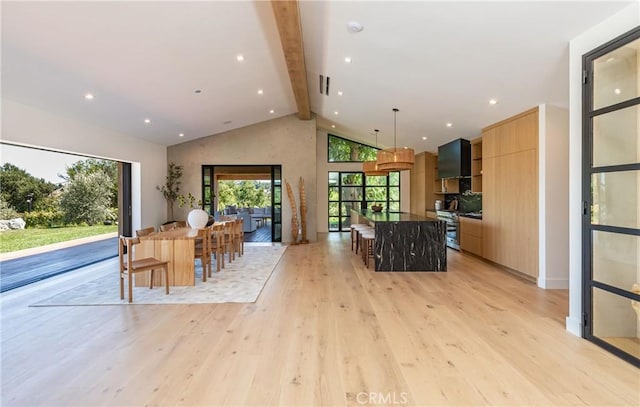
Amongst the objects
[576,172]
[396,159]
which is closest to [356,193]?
[396,159]

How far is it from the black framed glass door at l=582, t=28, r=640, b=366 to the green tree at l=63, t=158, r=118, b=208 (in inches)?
372

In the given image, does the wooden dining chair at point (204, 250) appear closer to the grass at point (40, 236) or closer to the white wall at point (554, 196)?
the grass at point (40, 236)

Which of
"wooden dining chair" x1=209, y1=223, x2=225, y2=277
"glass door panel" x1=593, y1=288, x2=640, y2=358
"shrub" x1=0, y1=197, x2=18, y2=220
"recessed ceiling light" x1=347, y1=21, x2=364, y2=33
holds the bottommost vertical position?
"glass door panel" x1=593, y1=288, x2=640, y2=358

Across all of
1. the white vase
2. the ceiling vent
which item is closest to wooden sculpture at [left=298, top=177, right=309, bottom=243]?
the ceiling vent

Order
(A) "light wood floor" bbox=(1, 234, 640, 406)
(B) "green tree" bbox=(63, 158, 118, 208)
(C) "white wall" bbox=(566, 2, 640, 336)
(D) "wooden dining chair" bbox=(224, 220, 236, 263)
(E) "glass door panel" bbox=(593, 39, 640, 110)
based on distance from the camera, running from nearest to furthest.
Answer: (A) "light wood floor" bbox=(1, 234, 640, 406) < (E) "glass door panel" bbox=(593, 39, 640, 110) < (C) "white wall" bbox=(566, 2, 640, 336) < (D) "wooden dining chair" bbox=(224, 220, 236, 263) < (B) "green tree" bbox=(63, 158, 118, 208)

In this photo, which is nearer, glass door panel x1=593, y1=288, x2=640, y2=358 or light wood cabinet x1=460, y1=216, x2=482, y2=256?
glass door panel x1=593, y1=288, x2=640, y2=358

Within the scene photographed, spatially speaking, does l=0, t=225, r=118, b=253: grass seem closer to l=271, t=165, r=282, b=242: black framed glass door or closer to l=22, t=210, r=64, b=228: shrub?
l=22, t=210, r=64, b=228: shrub

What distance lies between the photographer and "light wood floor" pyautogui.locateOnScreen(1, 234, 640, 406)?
1913 mm

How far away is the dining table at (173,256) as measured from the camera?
4242 mm

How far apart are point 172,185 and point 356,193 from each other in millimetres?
5944

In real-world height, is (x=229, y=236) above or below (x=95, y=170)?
below

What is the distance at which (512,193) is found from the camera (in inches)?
189

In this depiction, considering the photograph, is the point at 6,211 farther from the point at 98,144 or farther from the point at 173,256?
the point at 173,256

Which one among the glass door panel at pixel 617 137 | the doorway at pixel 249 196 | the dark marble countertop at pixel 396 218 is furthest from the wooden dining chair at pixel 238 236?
the glass door panel at pixel 617 137
